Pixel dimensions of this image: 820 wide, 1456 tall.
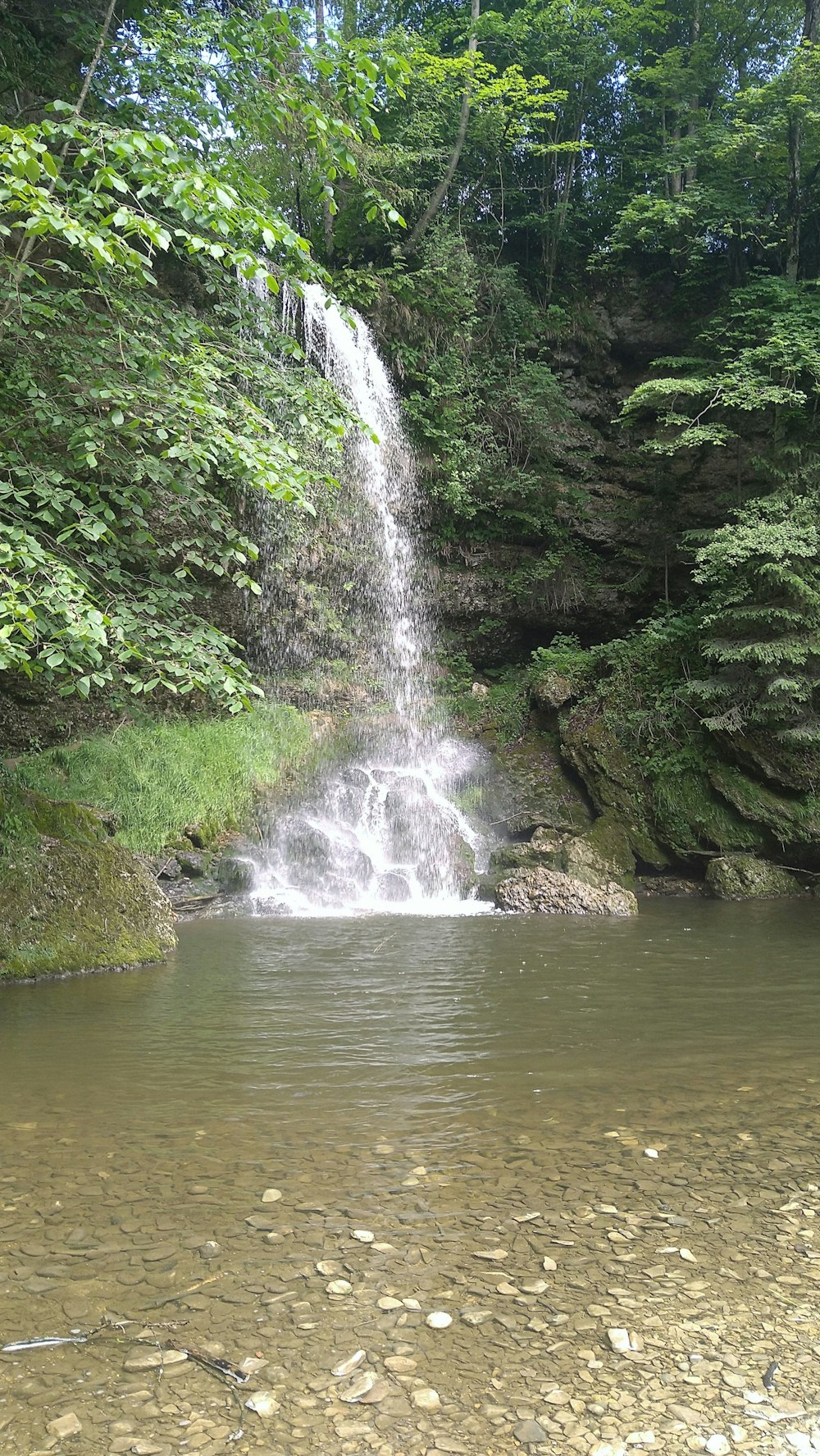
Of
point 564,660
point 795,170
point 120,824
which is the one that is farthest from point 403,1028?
point 795,170

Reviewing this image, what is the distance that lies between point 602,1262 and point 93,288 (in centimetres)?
666

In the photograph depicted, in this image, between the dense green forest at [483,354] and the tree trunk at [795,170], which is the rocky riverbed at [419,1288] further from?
the tree trunk at [795,170]

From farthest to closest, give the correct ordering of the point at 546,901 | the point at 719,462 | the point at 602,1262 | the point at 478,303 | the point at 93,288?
the point at 478,303 → the point at 719,462 → the point at 546,901 → the point at 93,288 → the point at 602,1262

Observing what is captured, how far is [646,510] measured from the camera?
16.8 meters

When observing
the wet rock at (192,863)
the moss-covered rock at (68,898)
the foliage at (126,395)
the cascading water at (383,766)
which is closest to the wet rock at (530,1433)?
the foliage at (126,395)

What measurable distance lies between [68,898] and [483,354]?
14.4 m

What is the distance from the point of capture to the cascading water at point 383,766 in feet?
37.3

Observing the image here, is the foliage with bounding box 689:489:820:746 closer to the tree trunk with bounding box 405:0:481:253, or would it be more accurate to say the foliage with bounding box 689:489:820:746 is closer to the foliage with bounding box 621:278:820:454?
the foliage with bounding box 621:278:820:454

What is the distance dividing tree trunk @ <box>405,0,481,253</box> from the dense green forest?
7cm

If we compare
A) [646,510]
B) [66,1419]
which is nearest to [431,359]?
[646,510]

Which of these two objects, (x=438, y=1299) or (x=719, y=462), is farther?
(x=719, y=462)

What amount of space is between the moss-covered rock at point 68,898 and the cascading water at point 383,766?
2827 mm

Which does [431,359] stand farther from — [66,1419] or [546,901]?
[66,1419]

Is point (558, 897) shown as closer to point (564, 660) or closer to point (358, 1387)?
point (564, 660)
